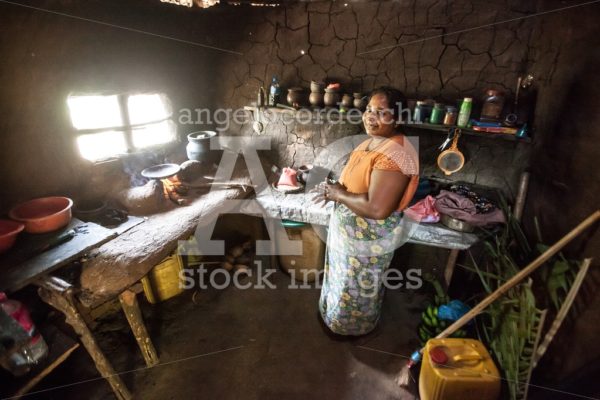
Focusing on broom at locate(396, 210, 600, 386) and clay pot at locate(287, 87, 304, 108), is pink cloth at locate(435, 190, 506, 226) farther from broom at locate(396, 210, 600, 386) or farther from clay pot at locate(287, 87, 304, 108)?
clay pot at locate(287, 87, 304, 108)

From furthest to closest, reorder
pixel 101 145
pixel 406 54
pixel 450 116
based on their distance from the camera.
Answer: pixel 406 54
pixel 101 145
pixel 450 116

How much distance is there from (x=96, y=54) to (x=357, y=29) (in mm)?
3188

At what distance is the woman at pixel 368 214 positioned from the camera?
231 centimetres

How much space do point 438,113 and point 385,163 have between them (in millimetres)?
1737

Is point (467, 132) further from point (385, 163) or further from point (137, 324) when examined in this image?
point (137, 324)

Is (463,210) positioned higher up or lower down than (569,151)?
lower down

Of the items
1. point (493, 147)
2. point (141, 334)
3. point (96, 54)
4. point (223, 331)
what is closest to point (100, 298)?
point (141, 334)

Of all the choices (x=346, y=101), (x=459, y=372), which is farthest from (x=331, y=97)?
(x=459, y=372)

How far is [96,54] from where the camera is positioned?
3.36 meters

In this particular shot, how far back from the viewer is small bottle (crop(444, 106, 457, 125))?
342 cm

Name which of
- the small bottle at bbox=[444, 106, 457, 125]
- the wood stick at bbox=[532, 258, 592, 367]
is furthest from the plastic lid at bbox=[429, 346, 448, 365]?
the small bottle at bbox=[444, 106, 457, 125]

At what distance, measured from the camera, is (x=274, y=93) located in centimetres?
434

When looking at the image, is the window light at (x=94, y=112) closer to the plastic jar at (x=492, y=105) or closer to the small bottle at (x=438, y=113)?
the small bottle at (x=438, y=113)

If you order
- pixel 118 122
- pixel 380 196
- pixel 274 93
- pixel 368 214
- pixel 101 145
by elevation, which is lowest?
pixel 368 214
